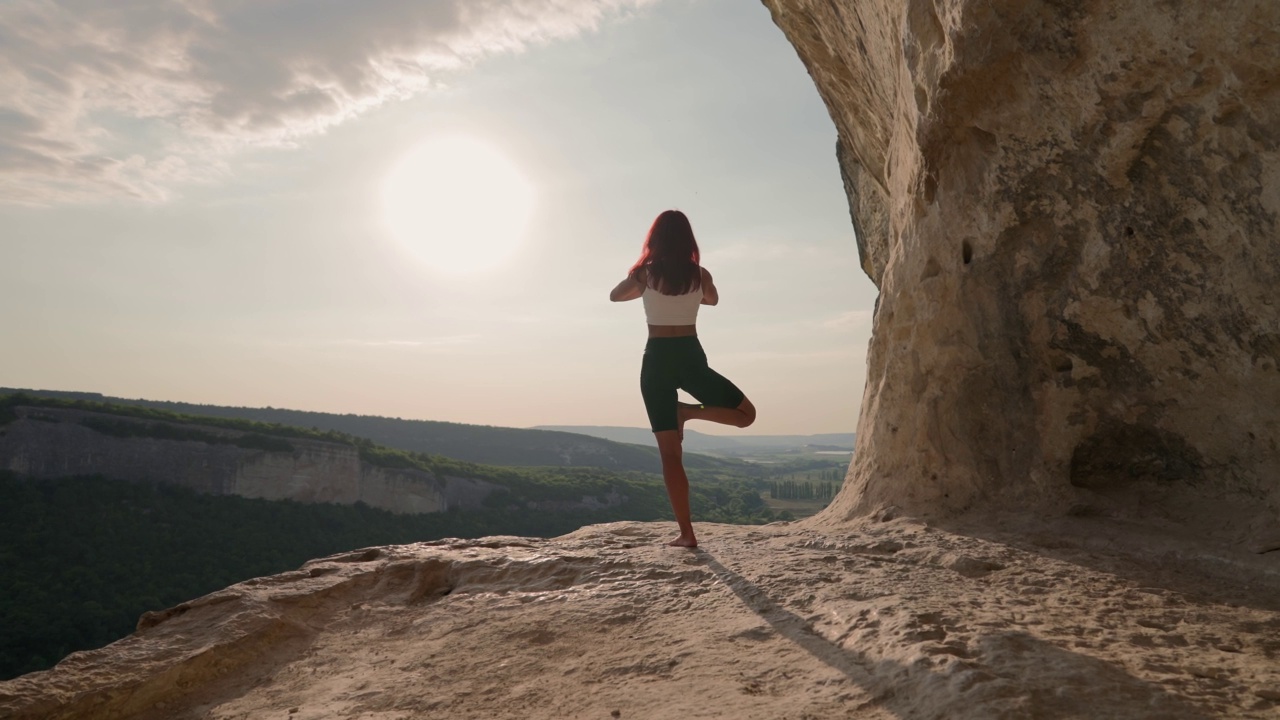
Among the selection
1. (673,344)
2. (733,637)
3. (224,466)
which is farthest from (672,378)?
(224,466)

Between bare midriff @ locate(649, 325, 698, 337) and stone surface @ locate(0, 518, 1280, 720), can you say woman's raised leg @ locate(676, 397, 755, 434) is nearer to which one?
bare midriff @ locate(649, 325, 698, 337)

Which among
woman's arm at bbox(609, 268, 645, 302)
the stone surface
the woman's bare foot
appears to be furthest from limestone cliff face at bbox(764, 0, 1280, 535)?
woman's arm at bbox(609, 268, 645, 302)

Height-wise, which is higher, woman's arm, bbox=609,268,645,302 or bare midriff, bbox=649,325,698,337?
woman's arm, bbox=609,268,645,302

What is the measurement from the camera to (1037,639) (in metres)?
2.42

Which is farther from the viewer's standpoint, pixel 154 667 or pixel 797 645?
pixel 154 667

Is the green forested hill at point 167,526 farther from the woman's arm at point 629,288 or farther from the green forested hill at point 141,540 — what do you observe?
the woman's arm at point 629,288

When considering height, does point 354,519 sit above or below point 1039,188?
below

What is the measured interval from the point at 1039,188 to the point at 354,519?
5626 centimetres

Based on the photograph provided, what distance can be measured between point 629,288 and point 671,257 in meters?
0.31

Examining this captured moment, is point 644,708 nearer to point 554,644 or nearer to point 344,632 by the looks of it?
point 554,644

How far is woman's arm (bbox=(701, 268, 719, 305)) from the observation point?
4.78 m

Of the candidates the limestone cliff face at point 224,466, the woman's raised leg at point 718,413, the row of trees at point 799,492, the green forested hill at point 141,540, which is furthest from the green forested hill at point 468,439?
the woman's raised leg at point 718,413

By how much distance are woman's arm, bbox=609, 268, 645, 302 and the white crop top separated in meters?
0.07

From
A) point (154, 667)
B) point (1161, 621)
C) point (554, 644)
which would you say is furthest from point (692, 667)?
point (154, 667)
